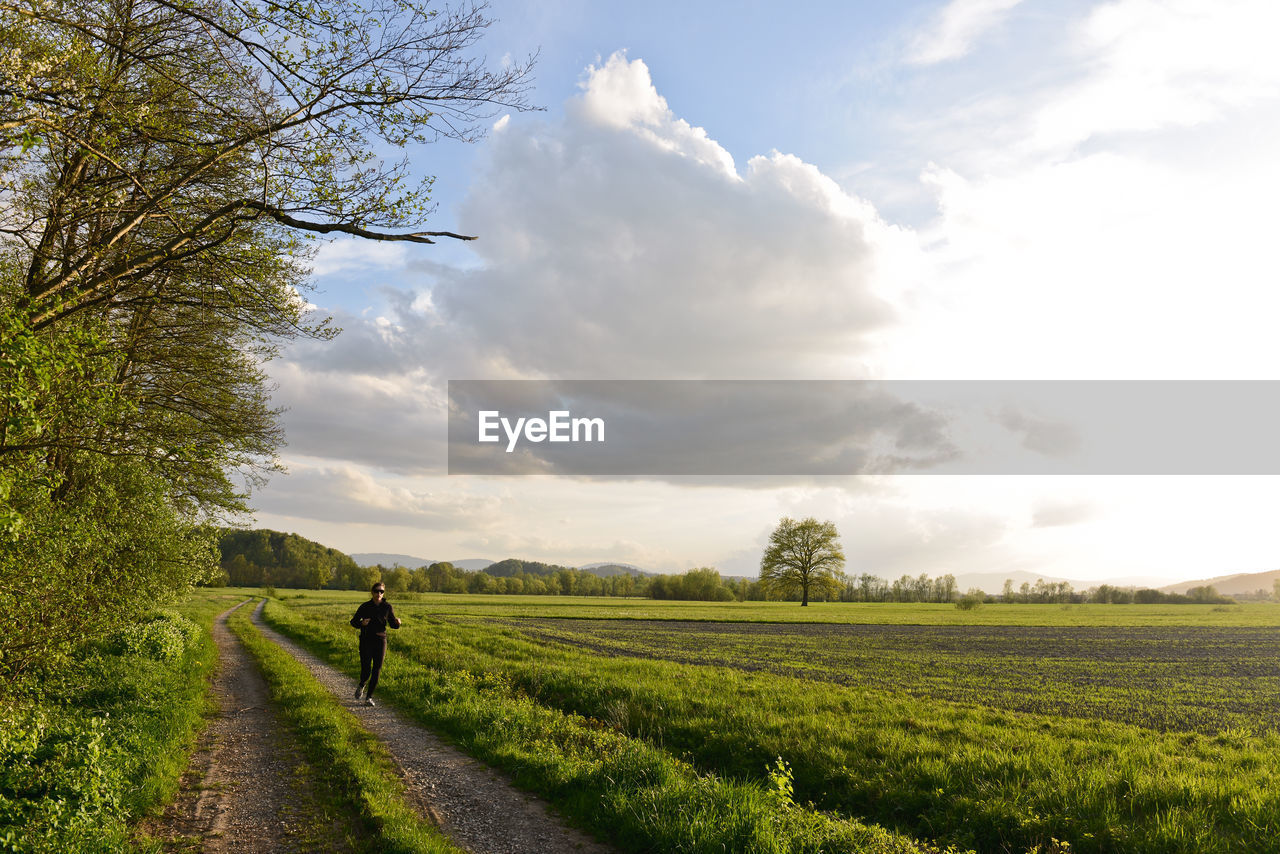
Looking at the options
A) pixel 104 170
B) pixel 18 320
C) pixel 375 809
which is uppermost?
pixel 104 170

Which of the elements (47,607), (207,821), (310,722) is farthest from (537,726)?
(47,607)

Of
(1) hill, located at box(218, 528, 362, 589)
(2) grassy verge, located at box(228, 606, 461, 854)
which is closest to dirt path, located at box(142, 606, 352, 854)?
(2) grassy verge, located at box(228, 606, 461, 854)

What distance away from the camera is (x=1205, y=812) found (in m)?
9.17

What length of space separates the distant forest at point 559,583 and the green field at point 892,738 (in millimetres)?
99423

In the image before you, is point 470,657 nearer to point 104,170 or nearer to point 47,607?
point 47,607

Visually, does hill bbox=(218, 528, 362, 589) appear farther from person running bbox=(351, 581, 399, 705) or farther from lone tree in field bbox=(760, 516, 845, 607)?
person running bbox=(351, 581, 399, 705)

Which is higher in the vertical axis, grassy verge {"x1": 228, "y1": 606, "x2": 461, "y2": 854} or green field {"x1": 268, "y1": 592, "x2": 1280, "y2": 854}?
grassy verge {"x1": 228, "y1": 606, "x2": 461, "y2": 854}

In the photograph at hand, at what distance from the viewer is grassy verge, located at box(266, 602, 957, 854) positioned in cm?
716

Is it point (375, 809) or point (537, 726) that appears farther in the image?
point (537, 726)

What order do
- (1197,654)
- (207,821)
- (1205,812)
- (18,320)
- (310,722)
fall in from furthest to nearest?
(1197,654), (310,722), (1205,812), (207,821), (18,320)

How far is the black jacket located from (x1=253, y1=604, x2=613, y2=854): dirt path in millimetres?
2813

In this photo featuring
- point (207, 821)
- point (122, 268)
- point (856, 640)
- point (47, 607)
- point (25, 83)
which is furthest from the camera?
point (856, 640)

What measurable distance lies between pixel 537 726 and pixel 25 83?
37.9 feet

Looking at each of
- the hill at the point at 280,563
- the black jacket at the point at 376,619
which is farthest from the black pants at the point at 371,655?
the hill at the point at 280,563
